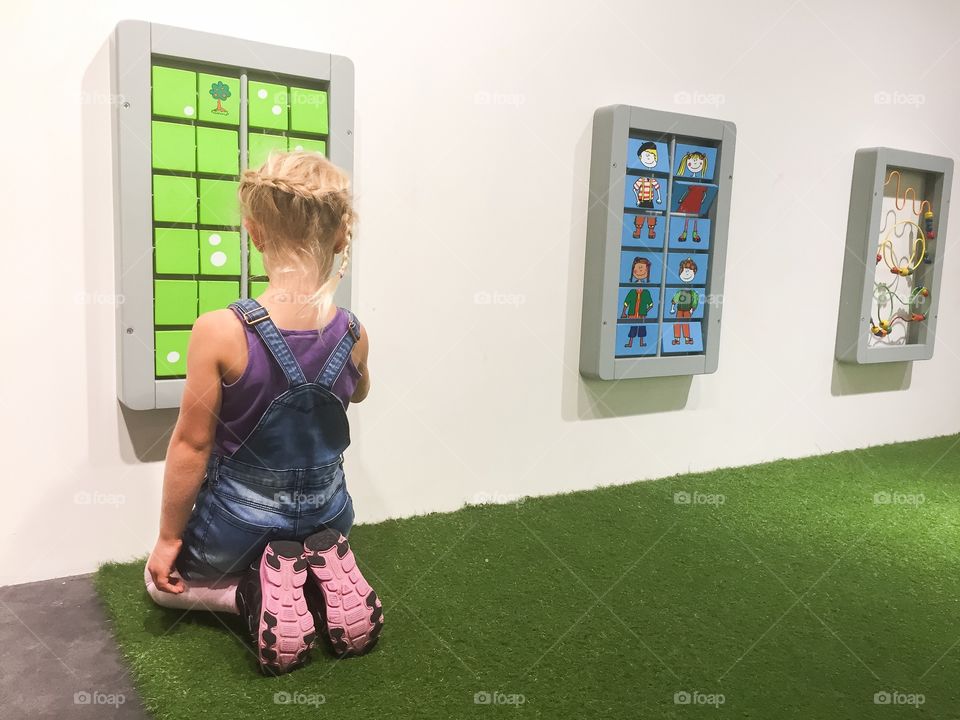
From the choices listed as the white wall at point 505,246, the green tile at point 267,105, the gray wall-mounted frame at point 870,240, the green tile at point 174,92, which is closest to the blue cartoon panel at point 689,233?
the white wall at point 505,246

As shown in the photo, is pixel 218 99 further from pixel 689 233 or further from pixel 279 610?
pixel 689 233

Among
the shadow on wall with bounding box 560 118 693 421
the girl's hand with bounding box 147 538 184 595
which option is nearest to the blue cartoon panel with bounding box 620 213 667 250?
the shadow on wall with bounding box 560 118 693 421

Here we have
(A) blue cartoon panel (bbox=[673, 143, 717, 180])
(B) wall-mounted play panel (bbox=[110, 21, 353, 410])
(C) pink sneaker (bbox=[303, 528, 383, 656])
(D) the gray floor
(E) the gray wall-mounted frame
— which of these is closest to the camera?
(D) the gray floor

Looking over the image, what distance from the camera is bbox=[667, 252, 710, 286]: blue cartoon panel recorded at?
2.59 meters

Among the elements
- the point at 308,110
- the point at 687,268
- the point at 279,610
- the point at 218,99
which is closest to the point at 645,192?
the point at 687,268

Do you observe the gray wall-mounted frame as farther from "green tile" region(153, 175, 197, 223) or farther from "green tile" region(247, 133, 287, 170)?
"green tile" region(153, 175, 197, 223)

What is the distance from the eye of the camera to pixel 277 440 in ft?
4.91

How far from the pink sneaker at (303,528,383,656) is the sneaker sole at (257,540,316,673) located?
0.11 ft

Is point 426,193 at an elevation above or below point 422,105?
below

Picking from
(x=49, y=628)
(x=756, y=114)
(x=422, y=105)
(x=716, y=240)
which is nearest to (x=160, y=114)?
(x=422, y=105)

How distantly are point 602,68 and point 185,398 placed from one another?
5.47 feet

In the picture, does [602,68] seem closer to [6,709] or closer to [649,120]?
[649,120]

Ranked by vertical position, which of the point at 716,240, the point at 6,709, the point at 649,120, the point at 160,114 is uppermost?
the point at 649,120

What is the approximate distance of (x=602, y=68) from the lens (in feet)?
7.97
